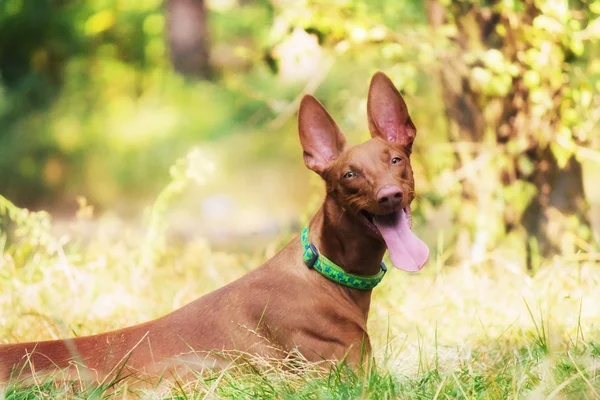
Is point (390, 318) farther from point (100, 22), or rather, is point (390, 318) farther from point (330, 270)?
point (100, 22)

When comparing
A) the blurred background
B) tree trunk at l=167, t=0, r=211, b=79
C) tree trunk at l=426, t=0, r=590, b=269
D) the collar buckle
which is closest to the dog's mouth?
the collar buckle

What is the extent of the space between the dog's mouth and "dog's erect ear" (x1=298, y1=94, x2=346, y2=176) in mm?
357

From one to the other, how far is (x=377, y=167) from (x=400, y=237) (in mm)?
264

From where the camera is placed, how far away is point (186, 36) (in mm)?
16328

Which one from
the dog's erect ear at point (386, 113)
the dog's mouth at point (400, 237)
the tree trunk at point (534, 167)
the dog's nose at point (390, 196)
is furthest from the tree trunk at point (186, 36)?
the dog's nose at point (390, 196)

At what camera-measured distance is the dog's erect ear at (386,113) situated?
351 centimetres

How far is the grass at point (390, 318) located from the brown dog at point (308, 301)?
105 millimetres

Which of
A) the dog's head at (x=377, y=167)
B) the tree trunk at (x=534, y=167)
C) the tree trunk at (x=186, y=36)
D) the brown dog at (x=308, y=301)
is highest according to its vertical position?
the dog's head at (x=377, y=167)

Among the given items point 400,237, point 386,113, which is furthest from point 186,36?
point 400,237

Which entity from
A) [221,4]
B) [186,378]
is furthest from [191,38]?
[186,378]

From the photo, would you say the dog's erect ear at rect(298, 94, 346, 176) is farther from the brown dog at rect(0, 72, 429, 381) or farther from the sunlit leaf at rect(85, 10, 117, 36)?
the sunlit leaf at rect(85, 10, 117, 36)

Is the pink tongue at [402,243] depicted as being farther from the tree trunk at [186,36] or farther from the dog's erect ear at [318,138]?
the tree trunk at [186,36]

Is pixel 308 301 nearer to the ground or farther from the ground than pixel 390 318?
farther from the ground

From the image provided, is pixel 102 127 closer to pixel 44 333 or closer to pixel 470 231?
pixel 470 231
